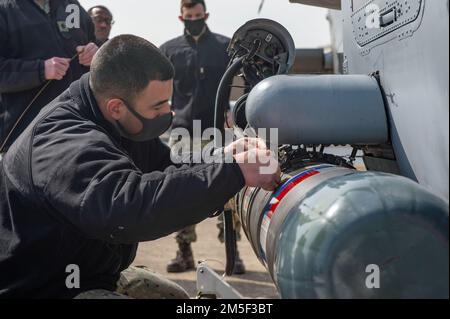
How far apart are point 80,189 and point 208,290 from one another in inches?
21.8

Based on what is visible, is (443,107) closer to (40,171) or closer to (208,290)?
(208,290)

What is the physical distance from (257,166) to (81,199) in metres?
0.56

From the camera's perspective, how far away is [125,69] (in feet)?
6.68

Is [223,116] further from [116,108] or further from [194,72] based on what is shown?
[194,72]

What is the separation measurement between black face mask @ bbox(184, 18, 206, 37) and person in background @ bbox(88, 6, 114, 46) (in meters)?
0.93

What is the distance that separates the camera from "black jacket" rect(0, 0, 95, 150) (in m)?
3.34

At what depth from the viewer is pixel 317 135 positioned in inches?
88.2

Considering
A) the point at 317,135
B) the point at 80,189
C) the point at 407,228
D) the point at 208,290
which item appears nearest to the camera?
the point at 407,228

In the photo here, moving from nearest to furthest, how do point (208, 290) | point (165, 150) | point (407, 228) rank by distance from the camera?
point (407, 228) < point (208, 290) < point (165, 150)

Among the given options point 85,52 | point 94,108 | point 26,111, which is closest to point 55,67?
point 85,52

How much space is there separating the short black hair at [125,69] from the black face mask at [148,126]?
7cm

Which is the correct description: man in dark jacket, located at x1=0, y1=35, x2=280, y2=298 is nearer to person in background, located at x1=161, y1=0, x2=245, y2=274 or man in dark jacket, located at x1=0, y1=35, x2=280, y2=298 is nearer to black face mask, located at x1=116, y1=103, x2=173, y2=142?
black face mask, located at x1=116, y1=103, x2=173, y2=142

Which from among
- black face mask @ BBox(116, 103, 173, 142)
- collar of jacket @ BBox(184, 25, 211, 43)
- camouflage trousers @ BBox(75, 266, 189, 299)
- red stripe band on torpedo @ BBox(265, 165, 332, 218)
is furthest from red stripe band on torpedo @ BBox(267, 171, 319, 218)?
collar of jacket @ BBox(184, 25, 211, 43)
